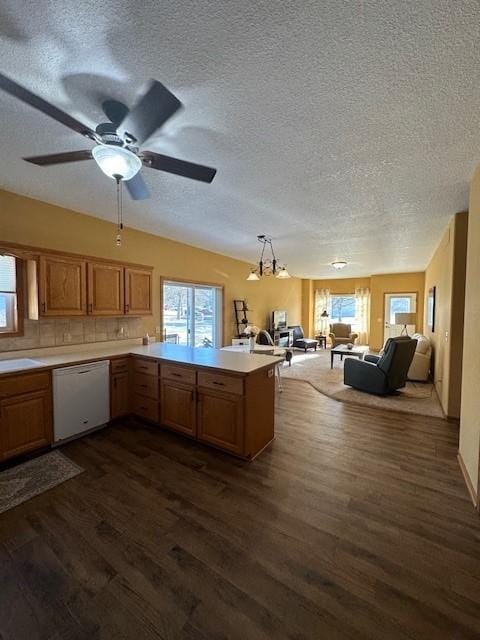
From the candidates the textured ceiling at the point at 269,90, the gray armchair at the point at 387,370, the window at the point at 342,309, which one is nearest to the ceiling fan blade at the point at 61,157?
the textured ceiling at the point at 269,90

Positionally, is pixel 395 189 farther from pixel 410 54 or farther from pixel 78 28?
pixel 78 28

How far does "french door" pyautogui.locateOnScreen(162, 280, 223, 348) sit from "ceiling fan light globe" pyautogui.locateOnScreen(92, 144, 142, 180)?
311 centimetres

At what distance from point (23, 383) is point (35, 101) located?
232 cm

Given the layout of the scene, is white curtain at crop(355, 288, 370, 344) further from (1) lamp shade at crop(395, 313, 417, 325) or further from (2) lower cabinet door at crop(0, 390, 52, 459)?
(2) lower cabinet door at crop(0, 390, 52, 459)

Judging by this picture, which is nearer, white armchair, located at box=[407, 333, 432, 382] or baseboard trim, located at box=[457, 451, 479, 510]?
baseboard trim, located at box=[457, 451, 479, 510]

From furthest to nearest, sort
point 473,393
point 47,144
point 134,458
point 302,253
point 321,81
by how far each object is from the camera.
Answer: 1. point 302,253
2. point 134,458
3. point 473,393
4. point 47,144
5. point 321,81

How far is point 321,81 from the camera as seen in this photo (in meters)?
1.48

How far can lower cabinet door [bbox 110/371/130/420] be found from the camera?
3.31 meters

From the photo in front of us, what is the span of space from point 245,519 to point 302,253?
513 centimetres

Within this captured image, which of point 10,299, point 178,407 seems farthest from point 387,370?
point 10,299

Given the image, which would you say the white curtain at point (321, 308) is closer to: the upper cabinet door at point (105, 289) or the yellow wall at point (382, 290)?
the yellow wall at point (382, 290)

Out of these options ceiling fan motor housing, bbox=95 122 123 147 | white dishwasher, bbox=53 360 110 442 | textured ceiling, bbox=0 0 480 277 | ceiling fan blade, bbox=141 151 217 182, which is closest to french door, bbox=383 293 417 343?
textured ceiling, bbox=0 0 480 277

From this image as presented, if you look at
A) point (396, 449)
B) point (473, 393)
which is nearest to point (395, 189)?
point (473, 393)

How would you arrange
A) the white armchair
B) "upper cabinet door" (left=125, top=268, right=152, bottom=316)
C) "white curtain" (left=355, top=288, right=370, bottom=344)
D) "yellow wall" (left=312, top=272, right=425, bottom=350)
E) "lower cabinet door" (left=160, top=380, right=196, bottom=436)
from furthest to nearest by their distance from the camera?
"white curtain" (left=355, top=288, right=370, bottom=344), "yellow wall" (left=312, top=272, right=425, bottom=350), the white armchair, "upper cabinet door" (left=125, top=268, right=152, bottom=316), "lower cabinet door" (left=160, top=380, right=196, bottom=436)
